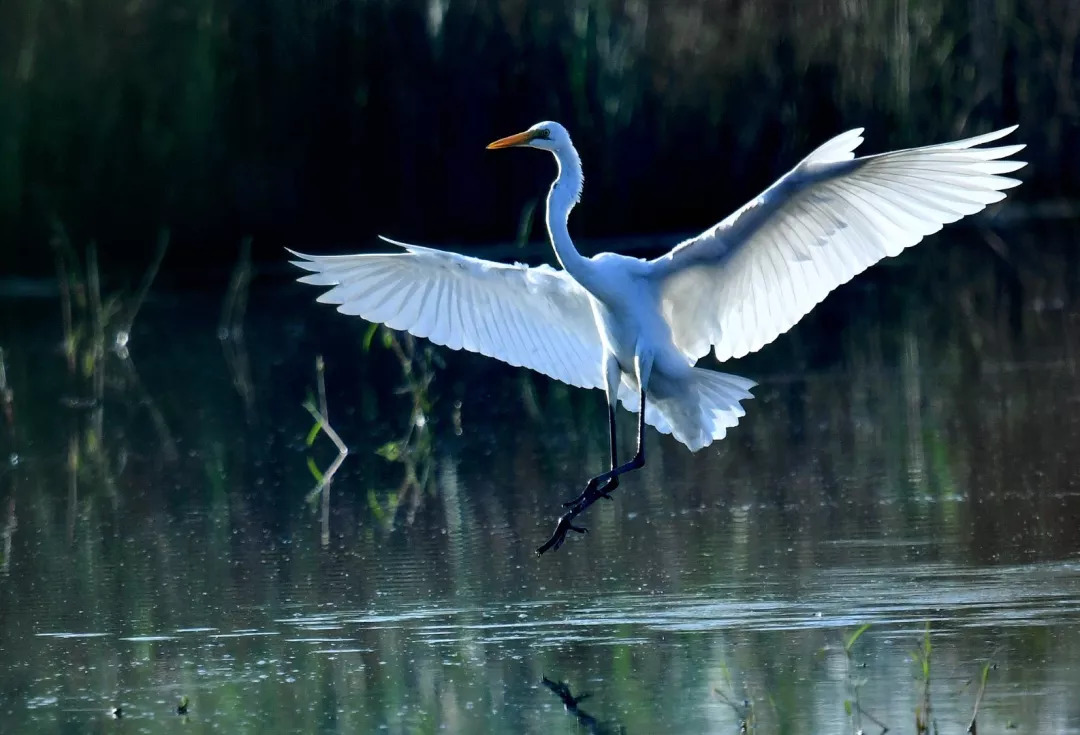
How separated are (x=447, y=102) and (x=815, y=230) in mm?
8162

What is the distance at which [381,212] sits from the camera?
46.0ft

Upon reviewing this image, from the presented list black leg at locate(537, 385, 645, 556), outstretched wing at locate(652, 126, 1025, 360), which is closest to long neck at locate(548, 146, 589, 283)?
outstretched wing at locate(652, 126, 1025, 360)

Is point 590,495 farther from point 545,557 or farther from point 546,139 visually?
point 546,139

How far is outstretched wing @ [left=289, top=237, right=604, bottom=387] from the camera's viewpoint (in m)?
6.59

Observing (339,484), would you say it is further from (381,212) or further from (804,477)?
(381,212)

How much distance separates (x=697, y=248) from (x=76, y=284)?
18.6 ft

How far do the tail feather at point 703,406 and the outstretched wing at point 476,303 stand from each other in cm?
45

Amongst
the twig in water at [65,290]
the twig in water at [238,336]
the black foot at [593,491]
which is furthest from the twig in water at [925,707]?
the twig in water at [65,290]

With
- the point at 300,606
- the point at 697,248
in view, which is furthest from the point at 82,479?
the point at 697,248

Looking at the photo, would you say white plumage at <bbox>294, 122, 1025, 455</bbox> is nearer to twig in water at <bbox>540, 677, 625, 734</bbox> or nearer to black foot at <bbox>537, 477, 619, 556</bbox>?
black foot at <bbox>537, 477, 619, 556</bbox>

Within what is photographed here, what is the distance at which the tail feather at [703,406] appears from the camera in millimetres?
6418

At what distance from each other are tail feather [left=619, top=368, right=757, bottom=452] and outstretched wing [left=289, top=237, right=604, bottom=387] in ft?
1.46

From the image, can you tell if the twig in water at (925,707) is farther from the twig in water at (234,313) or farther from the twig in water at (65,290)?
the twig in water at (234,313)

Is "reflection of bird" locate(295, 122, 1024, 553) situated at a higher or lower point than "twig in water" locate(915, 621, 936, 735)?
higher
